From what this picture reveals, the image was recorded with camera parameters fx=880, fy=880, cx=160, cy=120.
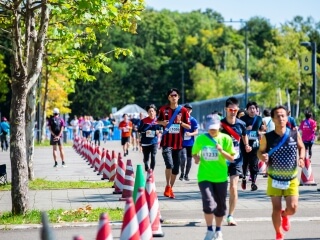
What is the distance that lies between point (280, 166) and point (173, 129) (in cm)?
589

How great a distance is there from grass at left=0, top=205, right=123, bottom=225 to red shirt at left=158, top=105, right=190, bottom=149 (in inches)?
96.9

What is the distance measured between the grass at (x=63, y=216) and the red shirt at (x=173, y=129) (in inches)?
96.9

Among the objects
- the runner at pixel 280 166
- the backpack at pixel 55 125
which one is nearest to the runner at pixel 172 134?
the runner at pixel 280 166

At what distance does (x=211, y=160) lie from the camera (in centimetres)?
1070

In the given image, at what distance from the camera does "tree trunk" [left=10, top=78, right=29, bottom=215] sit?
13633 millimetres

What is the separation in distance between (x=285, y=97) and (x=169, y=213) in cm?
6935

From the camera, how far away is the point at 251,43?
128 meters

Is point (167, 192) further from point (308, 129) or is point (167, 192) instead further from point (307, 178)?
point (308, 129)

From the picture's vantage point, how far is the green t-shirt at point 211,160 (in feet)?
35.1

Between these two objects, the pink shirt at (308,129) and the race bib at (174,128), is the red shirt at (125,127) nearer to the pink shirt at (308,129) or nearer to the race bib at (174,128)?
the pink shirt at (308,129)

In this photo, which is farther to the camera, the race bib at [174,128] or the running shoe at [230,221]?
the race bib at [174,128]

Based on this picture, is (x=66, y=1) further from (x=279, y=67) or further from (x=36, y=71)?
(x=279, y=67)

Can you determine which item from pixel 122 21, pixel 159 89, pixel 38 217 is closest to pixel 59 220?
pixel 38 217

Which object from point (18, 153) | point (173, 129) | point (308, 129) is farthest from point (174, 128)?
point (308, 129)
